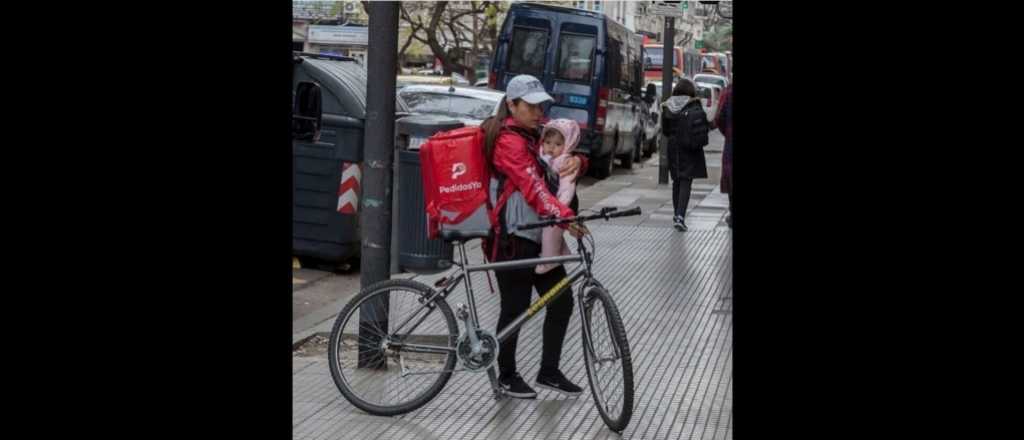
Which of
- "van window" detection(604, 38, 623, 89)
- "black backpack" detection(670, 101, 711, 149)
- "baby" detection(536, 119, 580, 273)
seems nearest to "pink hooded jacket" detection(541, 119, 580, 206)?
"baby" detection(536, 119, 580, 273)

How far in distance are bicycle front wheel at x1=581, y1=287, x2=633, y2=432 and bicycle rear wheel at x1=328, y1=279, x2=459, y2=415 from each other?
1.91 feet

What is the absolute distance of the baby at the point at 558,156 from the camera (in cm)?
705

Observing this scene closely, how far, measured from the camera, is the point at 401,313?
22.7 feet

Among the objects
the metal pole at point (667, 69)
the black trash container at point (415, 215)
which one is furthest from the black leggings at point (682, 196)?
the metal pole at point (667, 69)

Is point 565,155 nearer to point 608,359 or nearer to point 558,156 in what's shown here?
point 558,156

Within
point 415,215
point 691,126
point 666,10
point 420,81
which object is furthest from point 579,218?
point 420,81

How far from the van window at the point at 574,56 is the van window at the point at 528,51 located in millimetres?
278

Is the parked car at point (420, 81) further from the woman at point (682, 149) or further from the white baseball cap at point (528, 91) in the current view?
the white baseball cap at point (528, 91)

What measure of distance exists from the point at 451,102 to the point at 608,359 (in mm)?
12168

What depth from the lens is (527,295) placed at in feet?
23.1
